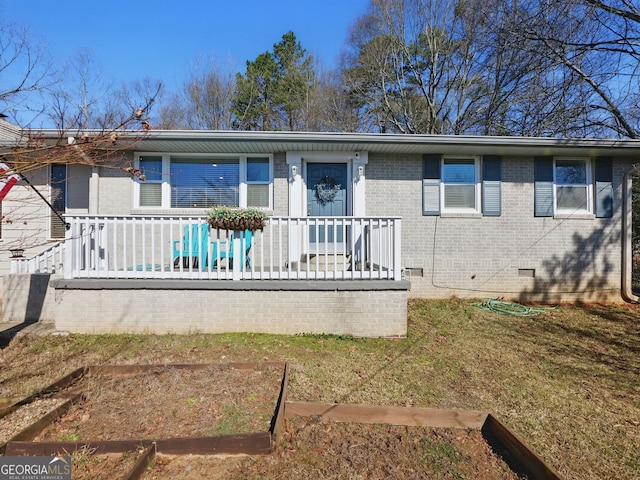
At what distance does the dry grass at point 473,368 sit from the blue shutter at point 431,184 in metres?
2.58

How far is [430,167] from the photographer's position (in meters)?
7.60

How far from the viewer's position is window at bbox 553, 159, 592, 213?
7.79 metres

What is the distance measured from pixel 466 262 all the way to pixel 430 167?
2.28 meters

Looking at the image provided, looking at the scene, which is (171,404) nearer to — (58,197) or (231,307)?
(231,307)

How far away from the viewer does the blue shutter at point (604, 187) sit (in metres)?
7.68

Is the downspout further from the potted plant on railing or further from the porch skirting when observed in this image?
the potted plant on railing

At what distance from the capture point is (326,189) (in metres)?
7.72

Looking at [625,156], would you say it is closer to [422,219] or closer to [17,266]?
[422,219]

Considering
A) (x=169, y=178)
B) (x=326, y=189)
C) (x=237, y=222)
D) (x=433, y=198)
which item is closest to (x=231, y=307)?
(x=237, y=222)

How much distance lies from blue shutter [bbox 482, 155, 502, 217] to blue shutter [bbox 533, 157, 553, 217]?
0.84 m

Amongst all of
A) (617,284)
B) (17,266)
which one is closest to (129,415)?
(17,266)

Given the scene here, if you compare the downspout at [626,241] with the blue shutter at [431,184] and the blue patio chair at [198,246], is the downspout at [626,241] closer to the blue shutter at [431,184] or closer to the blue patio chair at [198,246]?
the blue shutter at [431,184]

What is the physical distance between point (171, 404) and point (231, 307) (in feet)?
6.62

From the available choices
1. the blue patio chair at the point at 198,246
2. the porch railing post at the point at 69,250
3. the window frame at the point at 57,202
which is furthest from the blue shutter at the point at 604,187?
the window frame at the point at 57,202
